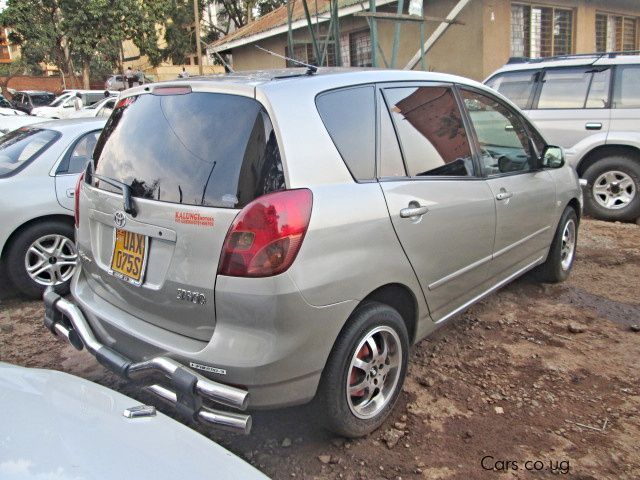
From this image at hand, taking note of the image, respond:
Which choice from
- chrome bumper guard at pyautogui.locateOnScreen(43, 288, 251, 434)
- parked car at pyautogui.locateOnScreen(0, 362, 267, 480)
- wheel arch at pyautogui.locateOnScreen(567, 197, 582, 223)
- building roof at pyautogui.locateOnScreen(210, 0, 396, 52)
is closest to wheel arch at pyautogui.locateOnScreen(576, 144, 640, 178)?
wheel arch at pyautogui.locateOnScreen(567, 197, 582, 223)

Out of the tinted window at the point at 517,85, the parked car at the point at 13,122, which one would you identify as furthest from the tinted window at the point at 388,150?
the parked car at the point at 13,122

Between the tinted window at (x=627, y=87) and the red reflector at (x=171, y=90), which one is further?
the tinted window at (x=627, y=87)

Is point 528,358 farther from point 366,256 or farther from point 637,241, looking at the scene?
point 637,241

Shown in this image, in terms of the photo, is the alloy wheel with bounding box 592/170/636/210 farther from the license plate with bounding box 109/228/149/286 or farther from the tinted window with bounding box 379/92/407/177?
the license plate with bounding box 109/228/149/286

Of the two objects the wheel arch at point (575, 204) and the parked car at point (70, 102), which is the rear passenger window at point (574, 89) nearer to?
the wheel arch at point (575, 204)

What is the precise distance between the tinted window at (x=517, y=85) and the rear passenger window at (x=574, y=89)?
176 mm

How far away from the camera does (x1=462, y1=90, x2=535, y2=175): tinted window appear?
3.65m

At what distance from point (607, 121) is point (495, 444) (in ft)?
18.0

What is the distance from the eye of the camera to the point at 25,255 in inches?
182

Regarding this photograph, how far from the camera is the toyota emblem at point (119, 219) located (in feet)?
8.78

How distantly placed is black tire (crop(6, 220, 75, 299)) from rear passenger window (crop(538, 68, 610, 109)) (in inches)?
238

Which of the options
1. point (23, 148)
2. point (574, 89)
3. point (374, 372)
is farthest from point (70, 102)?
point (374, 372)

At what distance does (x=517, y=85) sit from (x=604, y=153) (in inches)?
58.1

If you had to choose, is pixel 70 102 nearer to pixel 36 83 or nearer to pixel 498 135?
pixel 498 135
